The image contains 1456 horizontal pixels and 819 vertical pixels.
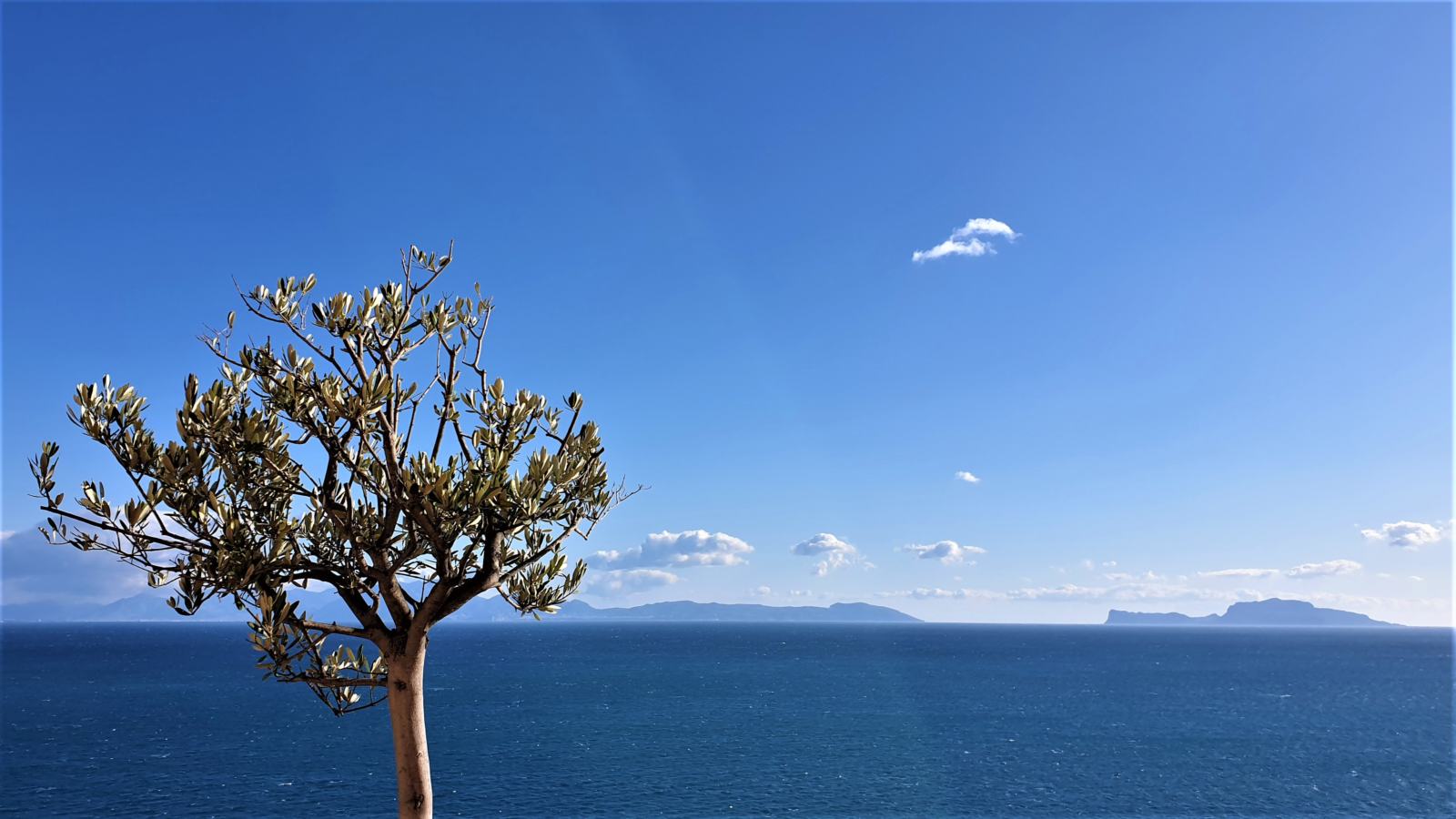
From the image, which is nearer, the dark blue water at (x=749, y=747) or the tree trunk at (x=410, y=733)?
the tree trunk at (x=410, y=733)

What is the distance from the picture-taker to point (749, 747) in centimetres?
6819

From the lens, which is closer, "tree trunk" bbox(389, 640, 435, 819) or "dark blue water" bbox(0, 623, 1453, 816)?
"tree trunk" bbox(389, 640, 435, 819)

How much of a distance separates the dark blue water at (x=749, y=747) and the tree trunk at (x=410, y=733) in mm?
47079

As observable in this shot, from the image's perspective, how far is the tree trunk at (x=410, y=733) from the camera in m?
7.19

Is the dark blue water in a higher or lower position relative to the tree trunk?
lower

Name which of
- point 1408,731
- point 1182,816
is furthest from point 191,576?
point 1408,731

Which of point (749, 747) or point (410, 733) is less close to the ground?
point (410, 733)

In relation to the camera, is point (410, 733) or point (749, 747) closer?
point (410, 733)

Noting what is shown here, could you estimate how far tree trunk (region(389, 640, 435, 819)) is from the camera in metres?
7.19

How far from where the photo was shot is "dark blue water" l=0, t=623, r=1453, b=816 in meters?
53.0

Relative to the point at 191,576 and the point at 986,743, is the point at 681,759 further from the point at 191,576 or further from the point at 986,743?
the point at 191,576

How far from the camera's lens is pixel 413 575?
740cm

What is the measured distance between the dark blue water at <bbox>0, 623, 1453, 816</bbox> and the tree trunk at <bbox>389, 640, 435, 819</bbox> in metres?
47.1

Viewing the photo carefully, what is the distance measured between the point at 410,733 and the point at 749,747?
2587 inches
